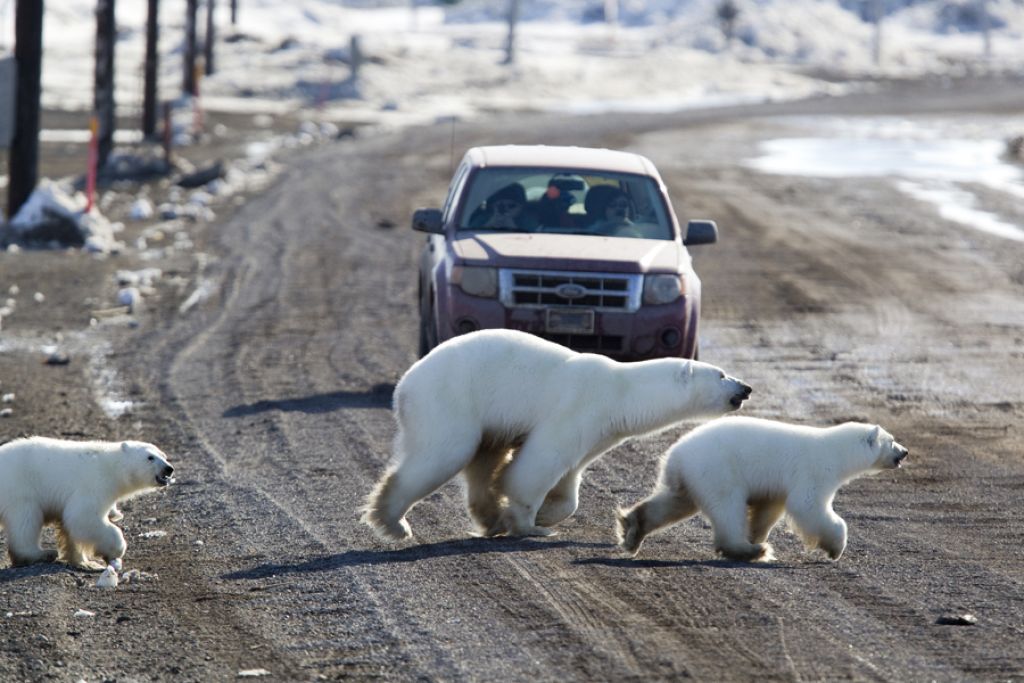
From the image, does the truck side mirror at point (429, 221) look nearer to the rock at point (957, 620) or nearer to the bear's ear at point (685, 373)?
the bear's ear at point (685, 373)

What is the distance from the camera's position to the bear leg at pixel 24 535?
7.97 metres

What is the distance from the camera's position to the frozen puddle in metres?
30.0

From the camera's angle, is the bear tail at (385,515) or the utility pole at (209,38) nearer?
the bear tail at (385,515)

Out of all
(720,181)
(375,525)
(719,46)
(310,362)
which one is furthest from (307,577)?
(719,46)

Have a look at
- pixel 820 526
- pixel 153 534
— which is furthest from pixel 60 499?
pixel 820 526

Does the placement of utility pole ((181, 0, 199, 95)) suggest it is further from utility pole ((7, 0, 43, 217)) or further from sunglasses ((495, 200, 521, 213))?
sunglasses ((495, 200, 521, 213))

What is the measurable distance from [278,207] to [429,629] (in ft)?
68.1

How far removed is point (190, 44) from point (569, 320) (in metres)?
37.0

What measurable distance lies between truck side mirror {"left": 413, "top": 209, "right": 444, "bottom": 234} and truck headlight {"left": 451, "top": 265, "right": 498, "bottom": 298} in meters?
0.80

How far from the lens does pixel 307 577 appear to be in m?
7.67

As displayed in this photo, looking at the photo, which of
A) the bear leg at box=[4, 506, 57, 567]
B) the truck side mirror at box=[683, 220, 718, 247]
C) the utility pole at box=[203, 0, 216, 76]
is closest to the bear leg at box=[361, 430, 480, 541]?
the bear leg at box=[4, 506, 57, 567]

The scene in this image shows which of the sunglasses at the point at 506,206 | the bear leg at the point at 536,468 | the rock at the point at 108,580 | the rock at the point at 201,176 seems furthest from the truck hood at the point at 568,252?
the rock at the point at 201,176

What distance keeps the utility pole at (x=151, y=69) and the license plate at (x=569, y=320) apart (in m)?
25.8

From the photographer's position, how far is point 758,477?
8070 millimetres
